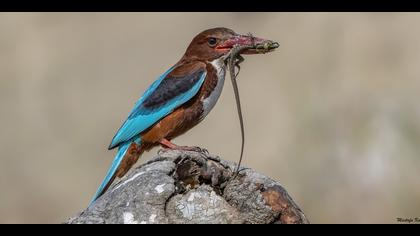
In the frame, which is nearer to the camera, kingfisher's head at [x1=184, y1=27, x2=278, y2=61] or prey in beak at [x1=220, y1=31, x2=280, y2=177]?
prey in beak at [x1=220, y1=31, x2=280, y2=177]

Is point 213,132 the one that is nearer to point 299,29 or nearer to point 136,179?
point 299,29

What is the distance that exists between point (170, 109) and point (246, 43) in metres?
0.73

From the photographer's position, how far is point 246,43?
7379 mm

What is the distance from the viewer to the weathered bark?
434 centimetres

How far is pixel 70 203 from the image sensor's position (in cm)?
1205

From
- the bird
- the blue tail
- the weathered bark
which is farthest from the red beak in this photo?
the weathered bark

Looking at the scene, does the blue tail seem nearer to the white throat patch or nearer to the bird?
the bird

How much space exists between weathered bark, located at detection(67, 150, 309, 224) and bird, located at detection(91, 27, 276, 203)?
190 cm

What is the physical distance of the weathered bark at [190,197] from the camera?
4345mm

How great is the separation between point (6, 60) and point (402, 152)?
623cm

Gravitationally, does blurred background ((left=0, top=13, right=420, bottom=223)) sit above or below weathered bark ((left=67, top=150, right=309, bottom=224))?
above

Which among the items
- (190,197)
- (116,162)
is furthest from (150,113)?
(190,197)

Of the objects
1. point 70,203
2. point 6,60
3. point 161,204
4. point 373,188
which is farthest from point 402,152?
point 161,204
